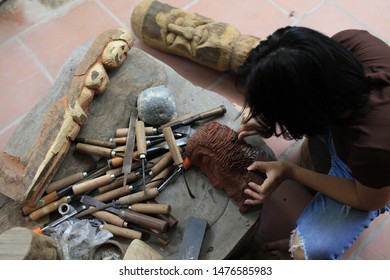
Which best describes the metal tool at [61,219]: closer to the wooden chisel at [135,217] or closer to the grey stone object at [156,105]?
the wooden chisel at [135,217]

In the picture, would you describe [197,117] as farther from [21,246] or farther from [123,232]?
[21,246]

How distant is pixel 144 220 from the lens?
4.67 ft

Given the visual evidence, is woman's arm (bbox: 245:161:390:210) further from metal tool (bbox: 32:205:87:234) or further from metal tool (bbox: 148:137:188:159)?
metal tool (bbox: 32:205:87:234)

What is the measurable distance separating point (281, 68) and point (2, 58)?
184cm

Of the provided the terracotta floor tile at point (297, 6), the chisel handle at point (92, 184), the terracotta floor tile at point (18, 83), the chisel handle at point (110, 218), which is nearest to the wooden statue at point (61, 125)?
the chisel handle at point (92, 184)

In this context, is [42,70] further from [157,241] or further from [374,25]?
[374,25]

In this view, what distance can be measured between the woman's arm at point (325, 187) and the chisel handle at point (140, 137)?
406 mm

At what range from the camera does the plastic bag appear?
1410 millimetres

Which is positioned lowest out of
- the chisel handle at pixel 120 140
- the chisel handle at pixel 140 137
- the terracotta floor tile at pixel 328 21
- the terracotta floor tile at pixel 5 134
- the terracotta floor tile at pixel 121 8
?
the terracotta floor tile at pixel 5 134

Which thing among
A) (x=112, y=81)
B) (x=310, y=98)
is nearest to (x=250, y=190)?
(x=310, y=98)

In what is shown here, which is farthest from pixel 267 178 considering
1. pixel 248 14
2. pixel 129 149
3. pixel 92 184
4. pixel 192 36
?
pixel 248 14

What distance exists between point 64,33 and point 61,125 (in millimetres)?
959

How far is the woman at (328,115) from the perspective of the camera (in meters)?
0.96

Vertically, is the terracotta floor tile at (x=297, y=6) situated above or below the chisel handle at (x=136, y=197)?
above
